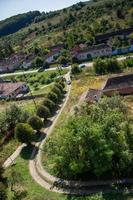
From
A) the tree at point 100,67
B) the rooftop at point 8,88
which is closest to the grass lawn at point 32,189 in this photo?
the rooftop at point 8,88

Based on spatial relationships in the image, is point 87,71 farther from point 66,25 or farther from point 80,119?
point 66,25

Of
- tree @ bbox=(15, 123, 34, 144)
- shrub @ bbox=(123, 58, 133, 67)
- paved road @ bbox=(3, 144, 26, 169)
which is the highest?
tree @ bbox=(15, 123, 34, 144)

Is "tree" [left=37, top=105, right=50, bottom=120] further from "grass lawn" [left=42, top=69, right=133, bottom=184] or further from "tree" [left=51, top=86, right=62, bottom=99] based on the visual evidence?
"tree" [left=51, top=86, right=62, bottom=99]

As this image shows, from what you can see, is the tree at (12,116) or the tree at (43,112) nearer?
the tree at (12,116)

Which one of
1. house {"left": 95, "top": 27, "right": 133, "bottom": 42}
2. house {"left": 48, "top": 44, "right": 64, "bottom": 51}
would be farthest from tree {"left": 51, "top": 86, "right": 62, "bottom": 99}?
house {"left": 48, "top": 44, "right": 64, "bottom": 51}

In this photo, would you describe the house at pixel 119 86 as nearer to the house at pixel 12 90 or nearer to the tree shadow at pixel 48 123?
the tree shadow at pixel 48 123

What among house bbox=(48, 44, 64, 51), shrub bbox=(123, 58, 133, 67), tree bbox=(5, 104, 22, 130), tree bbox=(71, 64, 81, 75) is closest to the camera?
tree bbox=(5, 104, 22, 130)

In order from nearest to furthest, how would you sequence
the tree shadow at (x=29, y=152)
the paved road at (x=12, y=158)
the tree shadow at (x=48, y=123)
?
1. the paved road at (x=12, y=158)
2. the tree shadow at (x=29, y=152)
3. the tree shadow at (x=48, y=123)
